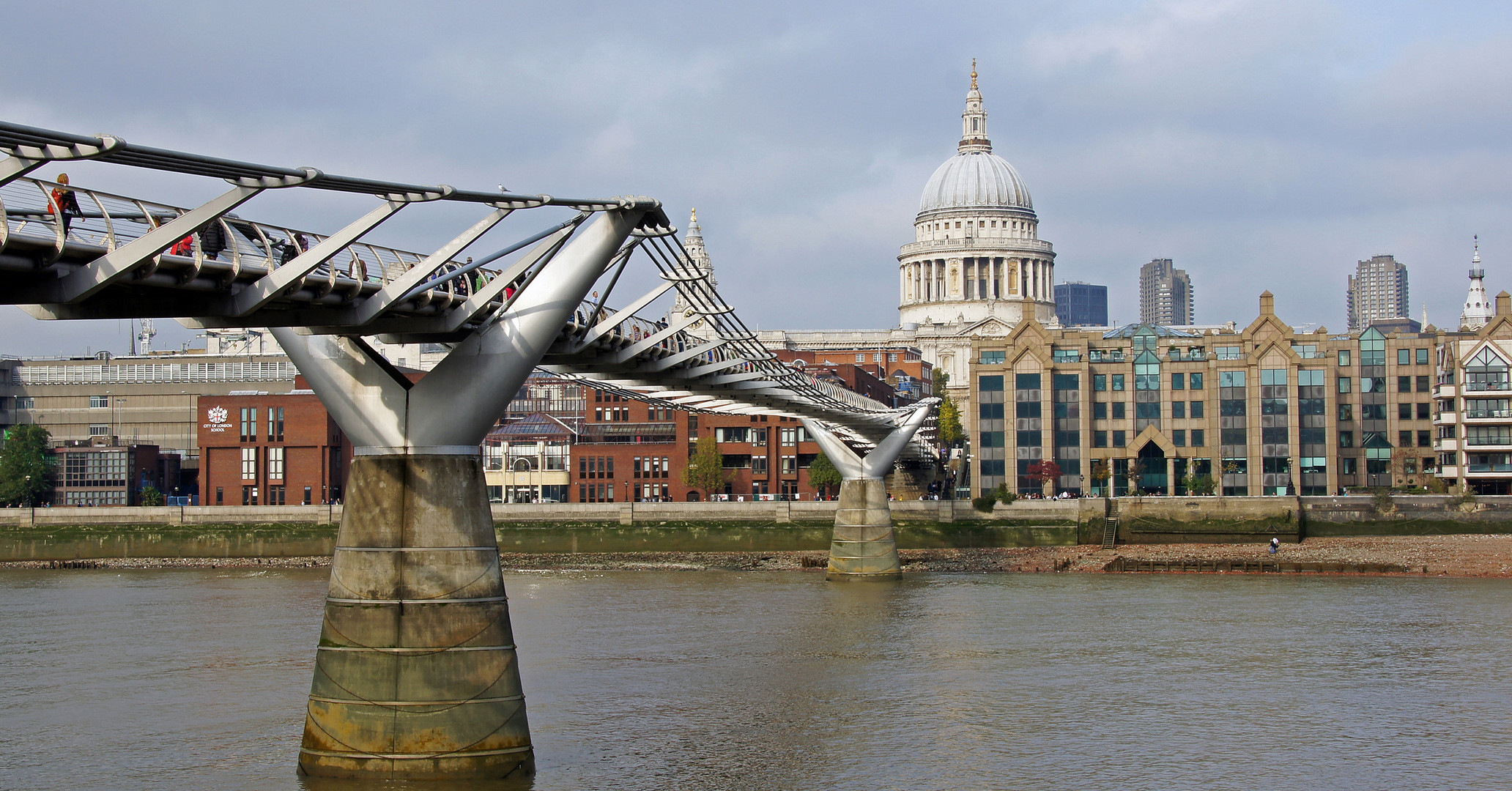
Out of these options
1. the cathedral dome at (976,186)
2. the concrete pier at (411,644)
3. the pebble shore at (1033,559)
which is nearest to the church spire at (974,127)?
the cathedral dome at (976,186)

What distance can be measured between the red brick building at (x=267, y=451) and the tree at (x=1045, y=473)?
37734 mm

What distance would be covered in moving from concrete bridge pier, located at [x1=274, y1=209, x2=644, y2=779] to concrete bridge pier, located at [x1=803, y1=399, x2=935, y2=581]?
1585 inches

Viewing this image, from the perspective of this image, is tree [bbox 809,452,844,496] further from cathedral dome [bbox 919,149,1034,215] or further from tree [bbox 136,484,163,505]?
cathedral dome [bbox 919,149,1034,215]

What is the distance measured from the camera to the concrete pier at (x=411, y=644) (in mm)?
22234

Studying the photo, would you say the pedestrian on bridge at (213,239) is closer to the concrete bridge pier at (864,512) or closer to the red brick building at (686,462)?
the concrete bridge pier at (864,512)

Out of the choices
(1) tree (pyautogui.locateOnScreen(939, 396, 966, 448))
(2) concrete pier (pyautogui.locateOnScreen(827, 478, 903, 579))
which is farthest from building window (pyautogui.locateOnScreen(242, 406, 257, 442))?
(1) tree (pyautogui.locateOnScreen(939, 396, 966, 448))

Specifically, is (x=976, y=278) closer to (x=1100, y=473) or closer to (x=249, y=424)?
(x=1100, y=473)

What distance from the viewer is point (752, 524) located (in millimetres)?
77000

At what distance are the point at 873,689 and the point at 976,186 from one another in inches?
5825

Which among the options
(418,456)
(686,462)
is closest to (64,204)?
(418,456)

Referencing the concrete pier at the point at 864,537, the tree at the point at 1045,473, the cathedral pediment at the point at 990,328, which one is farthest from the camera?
the cathedral pediment at the point at 990,328

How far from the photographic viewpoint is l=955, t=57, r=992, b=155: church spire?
7274 inches

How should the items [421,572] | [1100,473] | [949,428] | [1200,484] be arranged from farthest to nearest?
1. [949,428]
2. [1100,473]
3. [1200,484]
4. [421,572]

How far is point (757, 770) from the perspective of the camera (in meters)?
25.4
